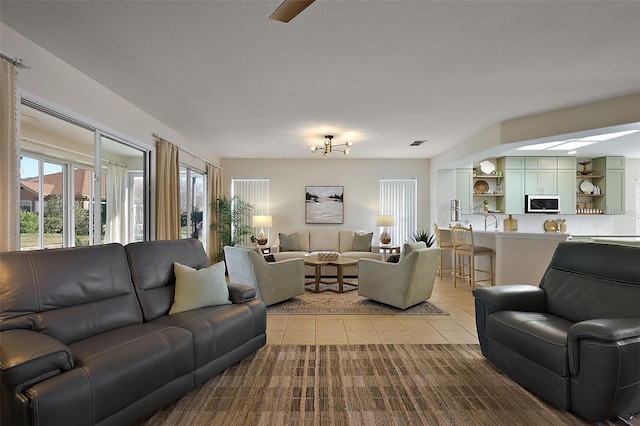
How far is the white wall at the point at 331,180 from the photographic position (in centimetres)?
736

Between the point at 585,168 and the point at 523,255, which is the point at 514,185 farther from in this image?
the point at 523,255

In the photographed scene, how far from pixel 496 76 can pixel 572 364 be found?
248 centimetres

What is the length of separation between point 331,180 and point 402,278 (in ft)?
12.4

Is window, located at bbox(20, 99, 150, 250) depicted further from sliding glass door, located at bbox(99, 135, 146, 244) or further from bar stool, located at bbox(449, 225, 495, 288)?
bar stool, located at bbox(449, 225, 495, 288)

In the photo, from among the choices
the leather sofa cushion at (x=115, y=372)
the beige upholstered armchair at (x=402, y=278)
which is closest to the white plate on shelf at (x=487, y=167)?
the beige upholstered armchair at (x=402, y=278)

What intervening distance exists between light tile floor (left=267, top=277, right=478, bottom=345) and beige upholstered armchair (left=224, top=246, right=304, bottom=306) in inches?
14.9

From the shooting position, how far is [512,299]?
2.59m

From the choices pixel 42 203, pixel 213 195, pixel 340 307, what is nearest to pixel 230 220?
pixel 213 195

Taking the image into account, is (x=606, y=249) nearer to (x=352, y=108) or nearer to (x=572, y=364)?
(x=572, y=364)

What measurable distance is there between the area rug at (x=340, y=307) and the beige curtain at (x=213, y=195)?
9.26ft

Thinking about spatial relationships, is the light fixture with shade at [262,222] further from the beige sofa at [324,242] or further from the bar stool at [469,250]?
the bar stool at [469,250]

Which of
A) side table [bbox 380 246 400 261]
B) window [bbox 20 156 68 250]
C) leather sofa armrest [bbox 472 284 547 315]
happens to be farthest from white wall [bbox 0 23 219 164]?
side table [bbox 380 246 400 261]

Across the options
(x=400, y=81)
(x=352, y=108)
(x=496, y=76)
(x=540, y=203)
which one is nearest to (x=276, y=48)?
(x=400, y=81)

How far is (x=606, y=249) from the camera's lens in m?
2.46
